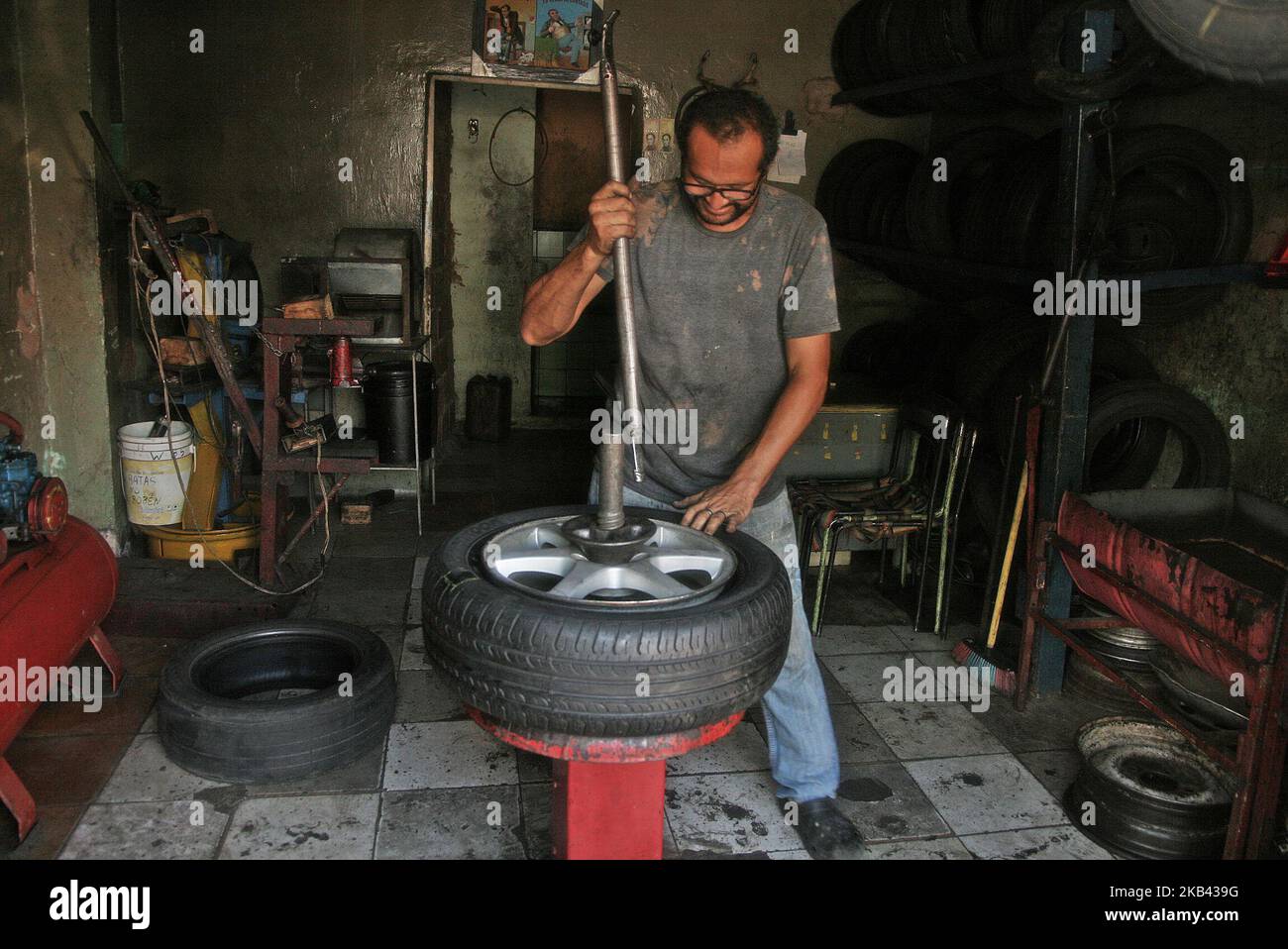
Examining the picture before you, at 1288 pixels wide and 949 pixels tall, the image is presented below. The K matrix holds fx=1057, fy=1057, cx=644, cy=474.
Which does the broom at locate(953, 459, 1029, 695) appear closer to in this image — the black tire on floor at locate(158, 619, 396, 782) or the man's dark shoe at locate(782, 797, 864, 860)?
the man's dark shoe at locate(782, 797, 864, 860)

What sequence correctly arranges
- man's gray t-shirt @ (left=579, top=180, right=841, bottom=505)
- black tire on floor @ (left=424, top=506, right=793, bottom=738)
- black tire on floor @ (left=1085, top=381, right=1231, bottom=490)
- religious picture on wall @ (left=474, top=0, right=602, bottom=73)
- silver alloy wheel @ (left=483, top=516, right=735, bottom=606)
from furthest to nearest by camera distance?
religious picture on wall @ (left=474, top=0, right=602, bottom=73), black tire on floor @ (left=1085, top=381, right=1231, bottom=490), man's gray t-shirt @ (left=579, top=180, right=841, bottom=505), silver alloy wheel @ (left=483, top=516, right=735, bottom=606), black tire on floor @ (left=424, top=506, right=793, bottom=738)

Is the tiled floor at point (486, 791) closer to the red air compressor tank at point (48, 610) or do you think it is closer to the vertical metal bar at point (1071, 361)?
the red air compressor tank at point (48, 610)

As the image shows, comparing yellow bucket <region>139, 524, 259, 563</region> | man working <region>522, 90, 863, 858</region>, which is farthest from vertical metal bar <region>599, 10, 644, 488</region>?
yellow bucket <region>139, 524, 259, 563</region>

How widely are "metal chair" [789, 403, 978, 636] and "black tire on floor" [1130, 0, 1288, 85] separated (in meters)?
1.98

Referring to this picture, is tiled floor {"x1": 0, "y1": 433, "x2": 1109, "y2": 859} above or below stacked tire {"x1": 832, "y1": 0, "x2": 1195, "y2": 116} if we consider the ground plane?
below

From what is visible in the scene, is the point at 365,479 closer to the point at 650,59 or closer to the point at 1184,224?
the point at 650,59

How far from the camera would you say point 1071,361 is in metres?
3.23

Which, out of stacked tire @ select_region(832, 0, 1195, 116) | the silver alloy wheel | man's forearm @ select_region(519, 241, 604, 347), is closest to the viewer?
the silver alloy wheel

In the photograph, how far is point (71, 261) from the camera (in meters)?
4.16

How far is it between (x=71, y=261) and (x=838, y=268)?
3.76 m

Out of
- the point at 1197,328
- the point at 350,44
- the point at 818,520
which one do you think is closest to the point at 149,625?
the point at 818,520

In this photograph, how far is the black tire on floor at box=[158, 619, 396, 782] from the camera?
280 cm

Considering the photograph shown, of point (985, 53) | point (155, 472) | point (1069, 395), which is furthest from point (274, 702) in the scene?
point (985, 53)

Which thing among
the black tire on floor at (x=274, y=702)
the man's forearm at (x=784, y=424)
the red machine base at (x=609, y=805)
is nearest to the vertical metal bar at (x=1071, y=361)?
the man's forearm at (x=784, y=424)
